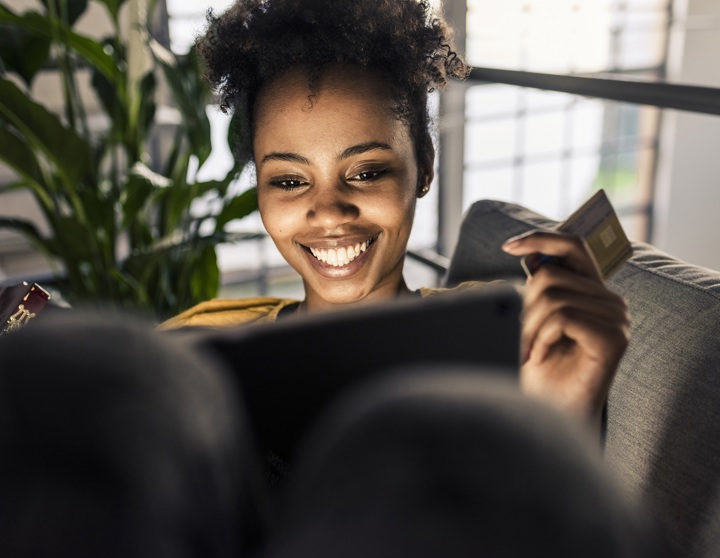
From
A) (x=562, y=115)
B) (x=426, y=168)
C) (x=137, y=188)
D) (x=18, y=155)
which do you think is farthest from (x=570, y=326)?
(x=562, y=115)

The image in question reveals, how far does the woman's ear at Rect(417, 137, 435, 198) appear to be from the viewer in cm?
103

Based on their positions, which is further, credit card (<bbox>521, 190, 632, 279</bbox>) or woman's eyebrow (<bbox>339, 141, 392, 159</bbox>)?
woman's eyebrow (<bbox>339, 141, 392, 159</bbox>)

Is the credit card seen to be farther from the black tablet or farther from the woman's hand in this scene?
the black tablet

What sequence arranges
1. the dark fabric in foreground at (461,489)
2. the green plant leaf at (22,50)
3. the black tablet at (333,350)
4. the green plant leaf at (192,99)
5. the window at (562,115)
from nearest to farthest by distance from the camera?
the dark fabric in foreground at (461,489), the black tablet at (333,350), the green plant leaf at (22,50), the green plant leaf at (192,99), the window at (562,115)

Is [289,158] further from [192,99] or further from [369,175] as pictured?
[192,99]

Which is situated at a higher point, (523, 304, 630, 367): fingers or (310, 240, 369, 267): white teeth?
(523, 304, 630, 367): fingers

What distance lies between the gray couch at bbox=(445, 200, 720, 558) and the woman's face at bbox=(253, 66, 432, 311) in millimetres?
307

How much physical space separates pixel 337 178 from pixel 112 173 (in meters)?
0.98

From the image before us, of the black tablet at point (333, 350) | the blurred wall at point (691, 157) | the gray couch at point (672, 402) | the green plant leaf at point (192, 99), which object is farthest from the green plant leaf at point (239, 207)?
the blurred wall at point (691, 157)

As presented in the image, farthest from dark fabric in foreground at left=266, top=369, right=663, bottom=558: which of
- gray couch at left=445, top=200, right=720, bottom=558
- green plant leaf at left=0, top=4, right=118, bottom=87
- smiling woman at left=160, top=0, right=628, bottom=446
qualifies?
green plant leaf at left=0, top=4, right=118, bottom=87

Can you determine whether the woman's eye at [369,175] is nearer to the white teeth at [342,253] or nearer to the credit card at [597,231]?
the white teeth at [342,253]

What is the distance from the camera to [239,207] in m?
1.63

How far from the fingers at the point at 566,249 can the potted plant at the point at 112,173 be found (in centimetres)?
105

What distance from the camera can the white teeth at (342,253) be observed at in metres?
0.94
